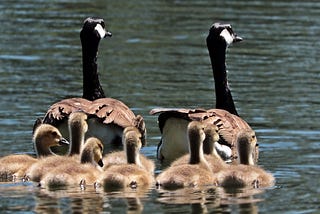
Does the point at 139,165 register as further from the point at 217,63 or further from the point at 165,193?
the point at 217,63

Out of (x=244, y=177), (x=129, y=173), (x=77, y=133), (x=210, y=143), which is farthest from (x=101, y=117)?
(x=244, y=177)

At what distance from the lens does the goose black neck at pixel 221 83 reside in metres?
18.4

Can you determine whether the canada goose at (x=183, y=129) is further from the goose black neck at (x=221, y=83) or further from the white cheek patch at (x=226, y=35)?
the white cheek patch at (x=226, y=35)

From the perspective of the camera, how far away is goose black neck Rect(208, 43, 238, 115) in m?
18.4

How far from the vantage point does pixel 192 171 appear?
1423cm

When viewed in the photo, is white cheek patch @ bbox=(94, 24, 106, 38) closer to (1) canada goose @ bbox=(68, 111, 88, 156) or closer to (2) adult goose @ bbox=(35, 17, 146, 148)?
(2) adult goose @ bbox=(35, 17, 146, 148)

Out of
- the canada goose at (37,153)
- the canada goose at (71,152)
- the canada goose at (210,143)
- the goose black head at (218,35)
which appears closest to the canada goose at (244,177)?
the canada goose at (210,143)

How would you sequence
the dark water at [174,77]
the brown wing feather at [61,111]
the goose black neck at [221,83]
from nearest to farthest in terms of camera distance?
the dark water at [174,77]
the brown wing feather at [61,111]
the goose black neck at [221,83]

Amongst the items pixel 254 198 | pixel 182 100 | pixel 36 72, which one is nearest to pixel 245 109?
pixel 182 100

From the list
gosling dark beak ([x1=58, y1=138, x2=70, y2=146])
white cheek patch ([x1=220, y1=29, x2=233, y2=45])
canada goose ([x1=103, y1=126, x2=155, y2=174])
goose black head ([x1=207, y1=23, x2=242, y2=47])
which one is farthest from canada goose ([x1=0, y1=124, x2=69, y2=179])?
white cheek patch ([x1=220, y1=29, x2=233, y2=45])

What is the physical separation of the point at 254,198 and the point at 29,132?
503 cm

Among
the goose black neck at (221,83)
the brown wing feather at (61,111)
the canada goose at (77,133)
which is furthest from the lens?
the goose black neck at (221,83)

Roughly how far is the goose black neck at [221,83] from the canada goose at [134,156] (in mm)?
2858

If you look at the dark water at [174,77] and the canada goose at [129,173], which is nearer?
the dark water at [174,77]
